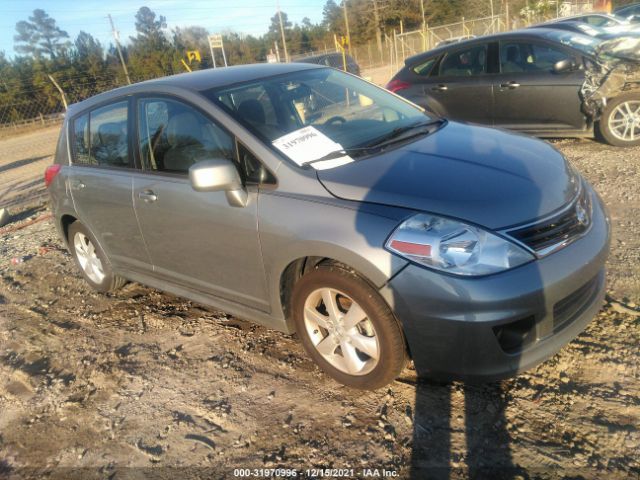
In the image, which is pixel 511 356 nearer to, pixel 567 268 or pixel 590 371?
pixel 567 268

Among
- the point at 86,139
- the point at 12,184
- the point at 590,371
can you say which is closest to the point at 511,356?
the point at 590,371

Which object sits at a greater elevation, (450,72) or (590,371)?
(450,72)

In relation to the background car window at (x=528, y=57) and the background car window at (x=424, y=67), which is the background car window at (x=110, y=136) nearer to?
the background car window at (x=424, y=67)

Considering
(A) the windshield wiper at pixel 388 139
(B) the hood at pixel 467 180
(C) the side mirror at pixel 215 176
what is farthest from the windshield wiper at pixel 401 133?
(C) the side mirror at pixel 215 176

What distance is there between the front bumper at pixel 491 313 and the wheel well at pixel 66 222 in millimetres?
3459

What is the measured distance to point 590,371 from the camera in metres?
2.72

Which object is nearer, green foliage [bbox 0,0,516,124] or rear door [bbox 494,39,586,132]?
rear door [bbox 494,39,586,132]

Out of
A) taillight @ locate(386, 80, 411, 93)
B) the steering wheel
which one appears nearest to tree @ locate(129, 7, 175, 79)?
taillight @ locate(386, 80, 411, 93)

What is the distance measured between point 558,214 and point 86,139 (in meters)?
3.64

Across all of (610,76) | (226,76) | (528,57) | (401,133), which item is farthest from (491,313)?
(528,57)

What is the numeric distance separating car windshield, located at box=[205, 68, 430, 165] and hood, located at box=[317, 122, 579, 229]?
1.16 feet

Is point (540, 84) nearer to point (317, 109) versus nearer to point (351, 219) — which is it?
point (317, 109)

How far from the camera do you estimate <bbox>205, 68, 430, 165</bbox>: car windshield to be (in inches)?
123

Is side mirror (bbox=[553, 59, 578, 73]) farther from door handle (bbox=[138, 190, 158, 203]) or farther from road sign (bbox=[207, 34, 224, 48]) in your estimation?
road sign (bbox=[207, 34, 224, 48])
